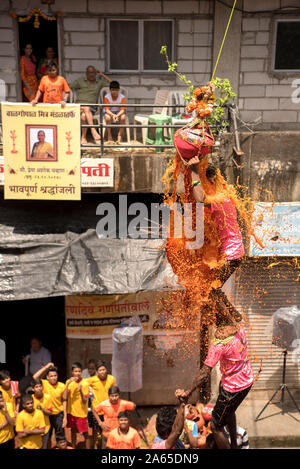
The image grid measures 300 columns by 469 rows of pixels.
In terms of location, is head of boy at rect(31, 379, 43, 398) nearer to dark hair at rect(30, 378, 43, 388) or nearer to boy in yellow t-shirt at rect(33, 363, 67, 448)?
dark hair at rect(30, 378, 43, 388)

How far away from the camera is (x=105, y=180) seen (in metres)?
9.70

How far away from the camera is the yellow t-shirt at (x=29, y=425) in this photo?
27.3 feet

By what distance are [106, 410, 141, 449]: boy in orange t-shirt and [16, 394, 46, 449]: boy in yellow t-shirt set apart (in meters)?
1.08

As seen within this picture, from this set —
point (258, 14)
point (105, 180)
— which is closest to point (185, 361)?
point (105, 180)

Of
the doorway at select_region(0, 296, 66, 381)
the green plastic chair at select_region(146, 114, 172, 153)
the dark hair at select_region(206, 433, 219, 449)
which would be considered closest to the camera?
the dark hair at select_region(206, 433, 219, 449)

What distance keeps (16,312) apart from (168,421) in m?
7.44

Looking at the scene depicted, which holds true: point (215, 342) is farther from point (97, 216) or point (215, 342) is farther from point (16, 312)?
point (16, 312)

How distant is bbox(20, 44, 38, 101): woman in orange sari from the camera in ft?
36.7

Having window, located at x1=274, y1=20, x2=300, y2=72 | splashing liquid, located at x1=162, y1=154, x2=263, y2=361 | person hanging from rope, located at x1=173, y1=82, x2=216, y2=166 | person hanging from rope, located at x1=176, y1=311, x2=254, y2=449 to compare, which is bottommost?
person hanging from rope, located at x1=176, y1=311, x2=254, y2=449

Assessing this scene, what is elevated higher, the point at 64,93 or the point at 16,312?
the point at 64,93

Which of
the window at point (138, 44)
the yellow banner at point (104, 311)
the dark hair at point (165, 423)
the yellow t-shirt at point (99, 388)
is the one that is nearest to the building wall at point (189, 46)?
the window at point (138, 44)

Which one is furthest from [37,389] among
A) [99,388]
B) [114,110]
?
[114,110]

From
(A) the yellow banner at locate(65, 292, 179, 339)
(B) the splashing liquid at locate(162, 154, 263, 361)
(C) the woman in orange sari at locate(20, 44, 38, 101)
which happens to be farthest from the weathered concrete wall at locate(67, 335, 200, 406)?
(C) the woman in orange sari at locate(20, 44, 38, 101)

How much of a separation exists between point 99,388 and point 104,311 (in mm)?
1756
